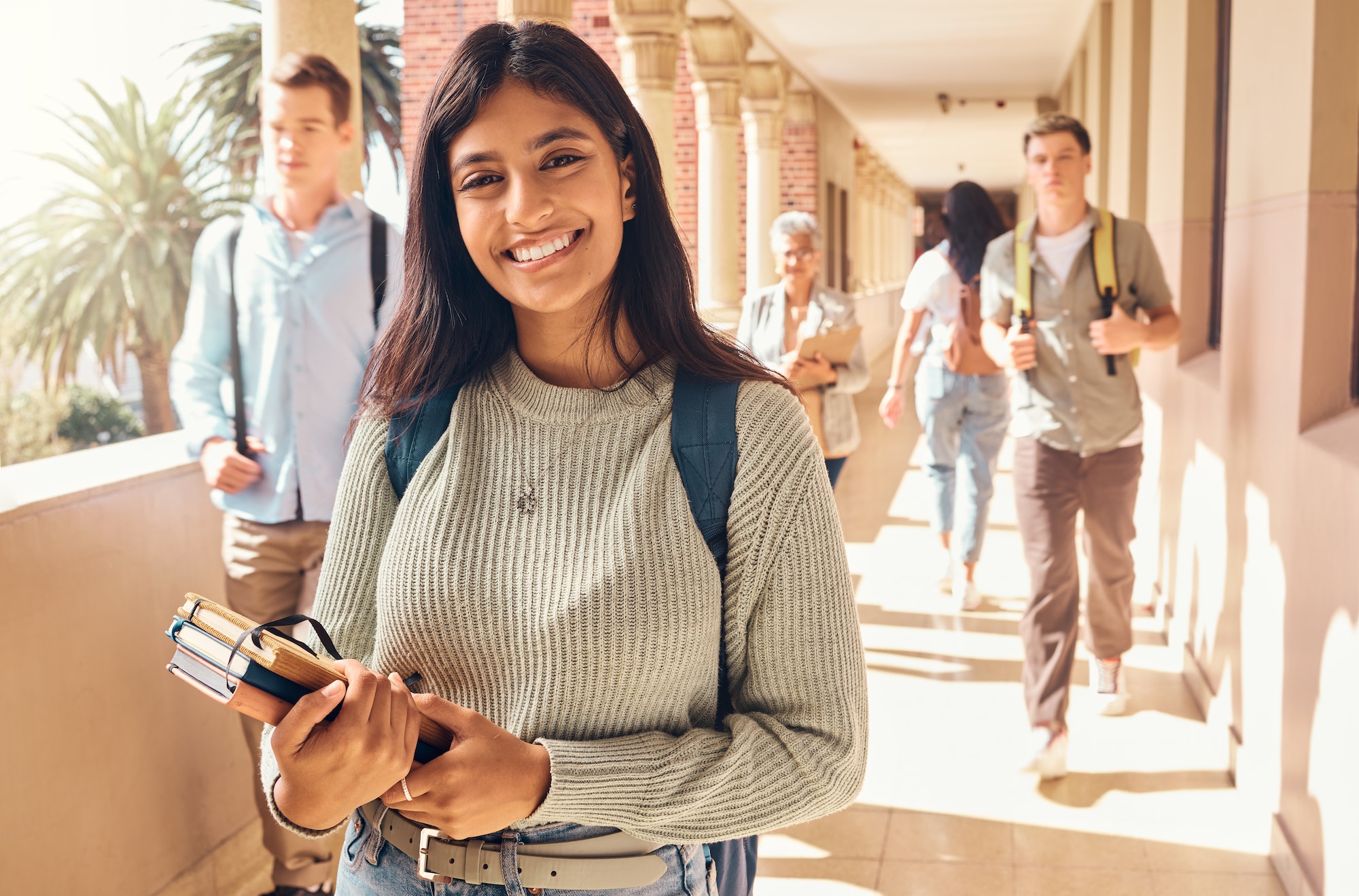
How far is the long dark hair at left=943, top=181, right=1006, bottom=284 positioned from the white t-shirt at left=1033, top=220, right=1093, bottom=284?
1.68 metres

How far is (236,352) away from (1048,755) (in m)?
2.77

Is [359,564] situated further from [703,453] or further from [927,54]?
[927,54]

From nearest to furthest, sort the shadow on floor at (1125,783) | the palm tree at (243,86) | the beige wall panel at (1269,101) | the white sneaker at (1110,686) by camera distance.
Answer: the beige wall panel at (1269,101) → the shadow on floor at (1125,783) → the white sneaker at (1110,686) → the palm tree at (243,86)

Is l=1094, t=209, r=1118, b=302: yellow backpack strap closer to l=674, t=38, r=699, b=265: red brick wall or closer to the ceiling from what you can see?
the ceiling

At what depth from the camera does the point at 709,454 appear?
1392mm

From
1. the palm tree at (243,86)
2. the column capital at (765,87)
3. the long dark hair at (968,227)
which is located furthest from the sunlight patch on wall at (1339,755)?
the palm tree at (243,86)

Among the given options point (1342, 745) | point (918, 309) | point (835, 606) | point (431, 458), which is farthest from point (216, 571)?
point (918, 309)

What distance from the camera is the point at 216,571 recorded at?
3.52 m

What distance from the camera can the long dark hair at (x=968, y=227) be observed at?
597 centimetres

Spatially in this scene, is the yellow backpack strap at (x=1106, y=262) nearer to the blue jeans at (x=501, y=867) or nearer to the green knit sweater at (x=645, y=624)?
the green knit sweater at (x=645, y=624)


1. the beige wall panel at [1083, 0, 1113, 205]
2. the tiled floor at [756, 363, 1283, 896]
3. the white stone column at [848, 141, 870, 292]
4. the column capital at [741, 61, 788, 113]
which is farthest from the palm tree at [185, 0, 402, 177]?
the tiled floor at [756, 363, 1283, 896]

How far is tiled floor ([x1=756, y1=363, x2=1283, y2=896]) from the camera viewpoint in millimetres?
3559

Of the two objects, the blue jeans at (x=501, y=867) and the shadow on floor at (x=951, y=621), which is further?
the shadow on floor at (x=951, y=621)

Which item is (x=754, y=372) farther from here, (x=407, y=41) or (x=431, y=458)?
(x=407, y=41)
